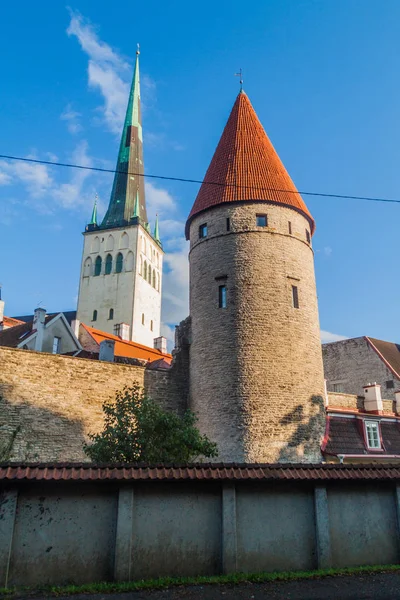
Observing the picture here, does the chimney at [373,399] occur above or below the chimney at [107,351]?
below

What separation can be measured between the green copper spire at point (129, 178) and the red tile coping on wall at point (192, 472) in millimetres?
56389

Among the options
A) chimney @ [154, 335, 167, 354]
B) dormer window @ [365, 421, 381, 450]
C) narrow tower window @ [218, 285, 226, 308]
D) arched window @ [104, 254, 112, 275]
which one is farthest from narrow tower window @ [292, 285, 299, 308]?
arched window @ [104, 254, 112, 275]

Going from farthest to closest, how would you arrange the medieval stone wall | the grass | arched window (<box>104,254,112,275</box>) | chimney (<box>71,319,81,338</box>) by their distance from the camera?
arched window (<box>104,254,112,275</box>) < chimney (<box>71,319,81,338</box>) < the medieval stone wall < the grass

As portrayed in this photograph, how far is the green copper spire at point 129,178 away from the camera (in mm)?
66000

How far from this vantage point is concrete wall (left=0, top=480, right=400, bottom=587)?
9.55m

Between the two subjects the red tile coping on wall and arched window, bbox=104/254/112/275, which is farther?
arched window, bbox=104/254/112/275

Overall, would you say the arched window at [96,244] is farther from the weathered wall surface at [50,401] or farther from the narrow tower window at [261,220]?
the weathered wall surface at [50,401]

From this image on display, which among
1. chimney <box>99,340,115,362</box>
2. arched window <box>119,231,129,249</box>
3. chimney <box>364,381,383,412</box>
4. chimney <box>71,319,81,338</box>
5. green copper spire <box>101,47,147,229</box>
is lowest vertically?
chimney <box>364,381,383,412</box>

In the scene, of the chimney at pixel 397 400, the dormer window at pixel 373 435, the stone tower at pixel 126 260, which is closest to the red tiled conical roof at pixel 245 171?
the dormer window at pixel 373 435

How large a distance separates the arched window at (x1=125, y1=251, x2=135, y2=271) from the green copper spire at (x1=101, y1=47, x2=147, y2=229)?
4485 mm

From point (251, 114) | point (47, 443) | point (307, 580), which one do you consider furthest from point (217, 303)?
point (307, 580)

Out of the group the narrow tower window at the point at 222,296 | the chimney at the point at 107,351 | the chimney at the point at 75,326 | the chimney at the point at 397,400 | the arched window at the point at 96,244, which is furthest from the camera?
the arched window at the point at 96,244

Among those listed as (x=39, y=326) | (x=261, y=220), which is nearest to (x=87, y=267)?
(x=39, y=326)

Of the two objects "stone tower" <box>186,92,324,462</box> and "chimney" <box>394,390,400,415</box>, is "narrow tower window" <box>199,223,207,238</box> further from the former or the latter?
"chimney" <box>394,390,400,415</box>
